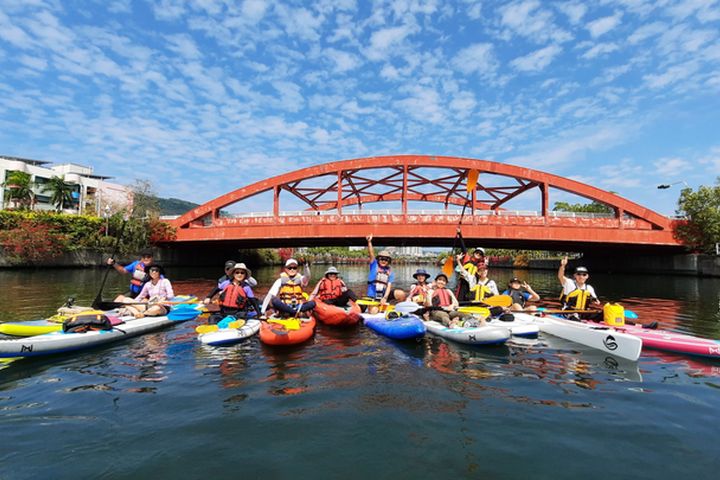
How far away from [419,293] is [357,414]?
7031mm

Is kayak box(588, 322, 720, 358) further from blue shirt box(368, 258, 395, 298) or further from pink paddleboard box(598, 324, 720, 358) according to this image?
blue shirt box(368, 258, 395, 298)

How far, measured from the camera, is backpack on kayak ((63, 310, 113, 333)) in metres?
8.16

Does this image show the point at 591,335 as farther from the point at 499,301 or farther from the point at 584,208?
the point at 584,208

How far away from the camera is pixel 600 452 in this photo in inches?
166

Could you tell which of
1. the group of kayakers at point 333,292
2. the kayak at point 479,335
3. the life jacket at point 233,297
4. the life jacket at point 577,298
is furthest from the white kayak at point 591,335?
the life jacket at point 233,297

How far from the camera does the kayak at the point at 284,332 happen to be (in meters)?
8.36

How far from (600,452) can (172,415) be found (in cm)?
521

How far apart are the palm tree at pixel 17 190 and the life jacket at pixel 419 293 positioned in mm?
69475

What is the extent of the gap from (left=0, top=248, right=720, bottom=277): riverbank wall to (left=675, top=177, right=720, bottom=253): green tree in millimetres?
1941

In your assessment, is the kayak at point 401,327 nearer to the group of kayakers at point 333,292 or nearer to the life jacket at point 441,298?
the group of kayakers at point 333,292

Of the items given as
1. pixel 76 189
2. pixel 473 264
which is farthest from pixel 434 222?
pixel 76 189

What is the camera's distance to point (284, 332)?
330 inches

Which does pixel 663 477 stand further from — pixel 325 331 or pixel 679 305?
pixel 679 305

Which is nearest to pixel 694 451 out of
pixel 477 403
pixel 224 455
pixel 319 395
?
pixel 477 403
